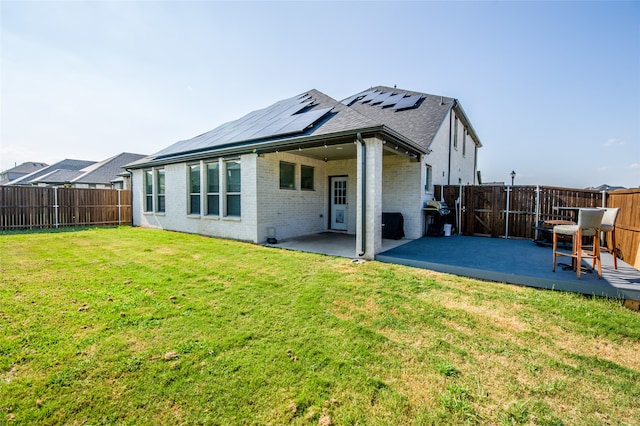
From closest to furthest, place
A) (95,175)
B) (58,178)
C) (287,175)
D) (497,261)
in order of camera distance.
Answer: (497,261)
(287,175)
(95,175)
(58,178)

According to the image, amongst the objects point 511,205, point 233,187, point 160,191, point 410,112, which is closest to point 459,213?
point 511,205

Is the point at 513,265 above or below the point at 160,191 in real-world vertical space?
below

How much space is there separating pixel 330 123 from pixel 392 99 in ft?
24.9

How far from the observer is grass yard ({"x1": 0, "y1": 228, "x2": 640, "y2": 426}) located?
1.89 meters

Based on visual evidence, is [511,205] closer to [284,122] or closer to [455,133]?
[455,133]

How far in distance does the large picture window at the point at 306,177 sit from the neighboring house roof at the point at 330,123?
1.97 meters

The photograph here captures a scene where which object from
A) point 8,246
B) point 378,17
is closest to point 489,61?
point 378,17

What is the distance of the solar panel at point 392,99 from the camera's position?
517 inches

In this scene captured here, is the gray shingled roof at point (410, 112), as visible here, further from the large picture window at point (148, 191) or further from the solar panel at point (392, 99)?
the large picture window at point (148, 191)

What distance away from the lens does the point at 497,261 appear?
5.75m

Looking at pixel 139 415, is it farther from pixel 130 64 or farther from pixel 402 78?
pixel 402 78

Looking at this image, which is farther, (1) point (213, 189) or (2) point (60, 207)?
A: (2) point (60, 207)

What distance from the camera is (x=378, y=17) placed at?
27.6 feet

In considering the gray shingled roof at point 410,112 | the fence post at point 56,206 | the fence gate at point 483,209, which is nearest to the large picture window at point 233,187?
the gray shingled roof at point 410,112
